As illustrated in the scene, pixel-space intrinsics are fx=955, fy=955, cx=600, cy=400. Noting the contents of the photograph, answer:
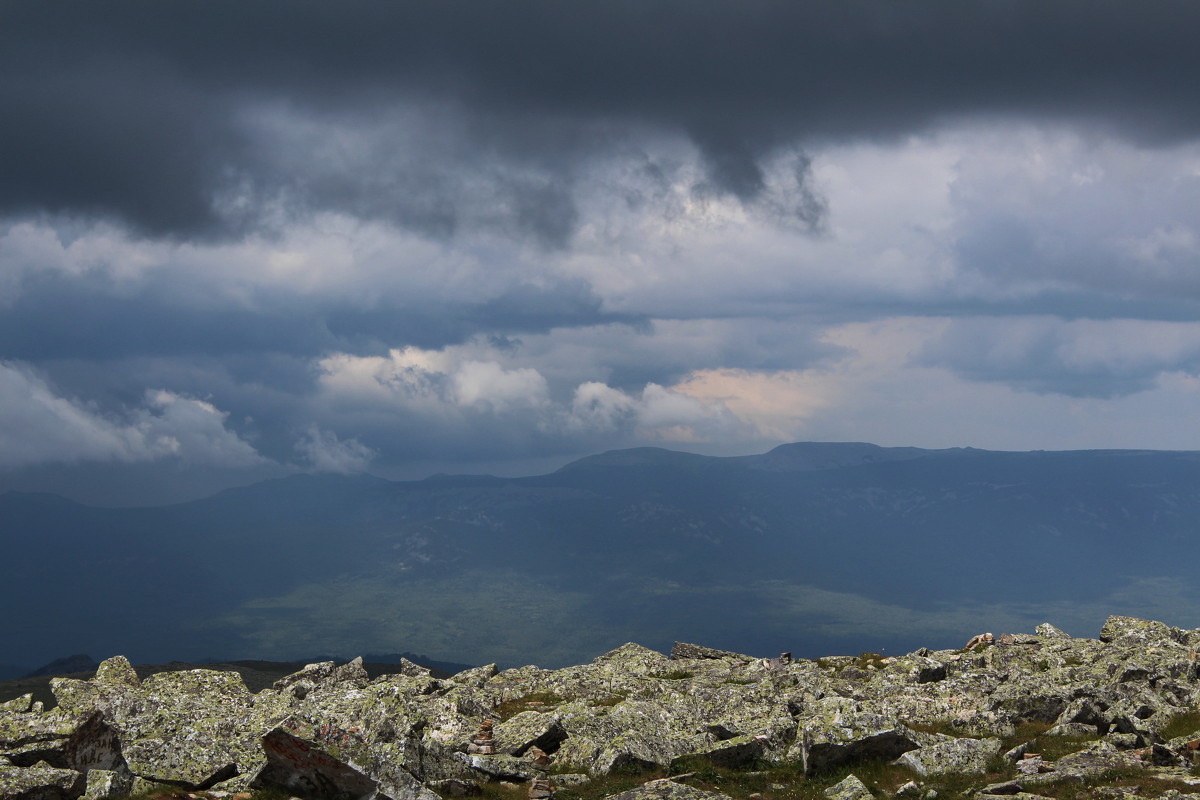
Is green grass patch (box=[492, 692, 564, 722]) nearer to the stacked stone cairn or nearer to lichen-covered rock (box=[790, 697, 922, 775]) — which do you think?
the stacked stone cairn

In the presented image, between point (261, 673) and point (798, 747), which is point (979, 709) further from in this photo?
point (261, 673)

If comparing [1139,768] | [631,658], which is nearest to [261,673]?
[631,658]

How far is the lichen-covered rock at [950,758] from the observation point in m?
32.0

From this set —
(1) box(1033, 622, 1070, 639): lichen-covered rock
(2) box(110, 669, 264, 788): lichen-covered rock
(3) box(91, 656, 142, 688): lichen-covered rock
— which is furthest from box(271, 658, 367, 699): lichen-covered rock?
(1) box(1033, 622, 1070, 639): lichen-covered rock

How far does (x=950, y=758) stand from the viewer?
107 feet

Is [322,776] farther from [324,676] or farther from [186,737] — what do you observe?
[324,676]

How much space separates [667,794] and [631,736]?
26.8ft

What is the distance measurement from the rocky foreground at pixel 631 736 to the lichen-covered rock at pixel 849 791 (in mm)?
89

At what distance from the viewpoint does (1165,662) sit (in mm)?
48906

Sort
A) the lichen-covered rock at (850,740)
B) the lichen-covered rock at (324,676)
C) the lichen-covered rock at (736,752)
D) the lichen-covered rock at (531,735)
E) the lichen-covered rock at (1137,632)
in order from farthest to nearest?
the lichen-covered rock at (1137,632)
the lichen-covered rock at (324,676)
the lichen-covered rock at (531,735)
the lichen-covered rock at (736,752)
the lichen-covered rock at (850,740)

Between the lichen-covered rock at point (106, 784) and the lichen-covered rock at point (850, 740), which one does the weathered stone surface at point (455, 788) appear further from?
the lichen-covered rock at point (850, 740)

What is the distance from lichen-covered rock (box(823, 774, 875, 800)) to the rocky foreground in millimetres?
89

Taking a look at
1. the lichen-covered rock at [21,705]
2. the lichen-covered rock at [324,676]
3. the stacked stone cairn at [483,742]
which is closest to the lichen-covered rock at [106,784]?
the stacked stone cairn at [483,742]

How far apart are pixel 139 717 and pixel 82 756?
7.11 meters
